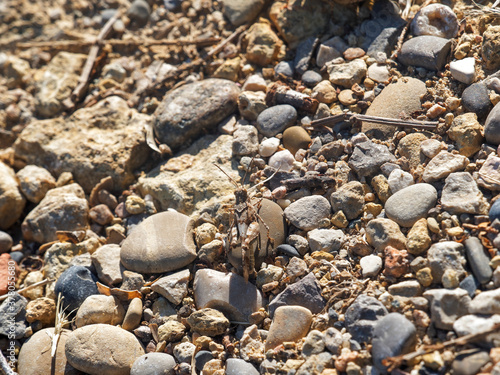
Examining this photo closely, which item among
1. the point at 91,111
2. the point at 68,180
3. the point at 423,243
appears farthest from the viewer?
the point at 91,111

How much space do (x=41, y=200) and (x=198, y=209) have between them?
160cm

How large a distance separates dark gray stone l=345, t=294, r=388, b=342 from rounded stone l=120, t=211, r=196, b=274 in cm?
119

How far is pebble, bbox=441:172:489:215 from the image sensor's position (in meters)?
2.53

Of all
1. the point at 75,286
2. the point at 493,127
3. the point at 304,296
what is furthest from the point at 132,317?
the point at 493,127

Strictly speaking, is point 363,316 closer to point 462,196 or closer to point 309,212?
point 309,212

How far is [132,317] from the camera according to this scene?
290cm

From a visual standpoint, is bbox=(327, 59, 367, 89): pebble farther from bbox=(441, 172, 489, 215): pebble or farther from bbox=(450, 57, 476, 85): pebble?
bbox=(441, 172, 489, 215): pebble

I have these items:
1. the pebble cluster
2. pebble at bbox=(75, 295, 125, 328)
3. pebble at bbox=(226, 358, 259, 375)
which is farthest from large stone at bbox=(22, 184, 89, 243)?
pebble at bbox=(226, 358, 259, 375)

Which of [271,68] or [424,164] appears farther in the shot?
[271,68]

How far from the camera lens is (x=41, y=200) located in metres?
3.80

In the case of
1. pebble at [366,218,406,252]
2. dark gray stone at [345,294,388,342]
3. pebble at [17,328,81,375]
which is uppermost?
pebble at [366,218,406,252]

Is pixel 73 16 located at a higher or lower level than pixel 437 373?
higher

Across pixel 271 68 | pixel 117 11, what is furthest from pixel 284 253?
pixel 117 11

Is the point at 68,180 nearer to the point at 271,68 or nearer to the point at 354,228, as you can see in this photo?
the point at 271,68
